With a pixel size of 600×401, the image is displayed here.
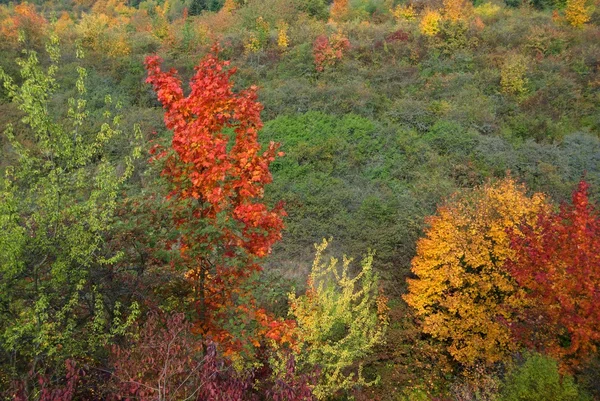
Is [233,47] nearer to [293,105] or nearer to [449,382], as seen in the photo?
[293,105]

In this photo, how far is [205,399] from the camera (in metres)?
4.56

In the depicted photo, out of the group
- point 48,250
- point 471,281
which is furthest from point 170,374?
point 471,281

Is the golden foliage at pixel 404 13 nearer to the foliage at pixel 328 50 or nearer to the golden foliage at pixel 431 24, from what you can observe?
the golden foliage at pixel 431 24

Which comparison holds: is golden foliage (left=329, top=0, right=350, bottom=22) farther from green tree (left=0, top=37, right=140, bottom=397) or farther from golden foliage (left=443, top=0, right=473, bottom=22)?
green tree (left=0, top=37, right=140, bottom=397)

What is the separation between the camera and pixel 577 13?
2969 cm

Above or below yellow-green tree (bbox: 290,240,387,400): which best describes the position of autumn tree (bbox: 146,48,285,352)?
above

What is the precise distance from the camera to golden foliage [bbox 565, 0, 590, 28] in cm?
2942

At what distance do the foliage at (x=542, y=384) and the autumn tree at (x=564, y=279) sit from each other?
1.20 meters

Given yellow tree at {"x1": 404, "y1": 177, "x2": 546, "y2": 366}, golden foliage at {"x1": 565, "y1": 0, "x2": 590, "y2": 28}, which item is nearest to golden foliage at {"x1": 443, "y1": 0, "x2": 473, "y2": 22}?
golden foliage at {"x1": 565, "y1": 0, "x2": 590, "y2": 28}

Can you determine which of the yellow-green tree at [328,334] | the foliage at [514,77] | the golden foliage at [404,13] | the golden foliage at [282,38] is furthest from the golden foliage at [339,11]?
the yellow-green tree at [328,334]

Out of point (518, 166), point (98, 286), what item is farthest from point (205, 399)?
point (518, 166)

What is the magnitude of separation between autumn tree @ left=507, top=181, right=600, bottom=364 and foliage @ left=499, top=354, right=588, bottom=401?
3.95ft

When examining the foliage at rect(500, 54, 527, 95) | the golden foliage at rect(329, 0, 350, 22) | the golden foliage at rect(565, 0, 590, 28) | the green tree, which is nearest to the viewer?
the green tree

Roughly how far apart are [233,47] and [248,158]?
27.1m
